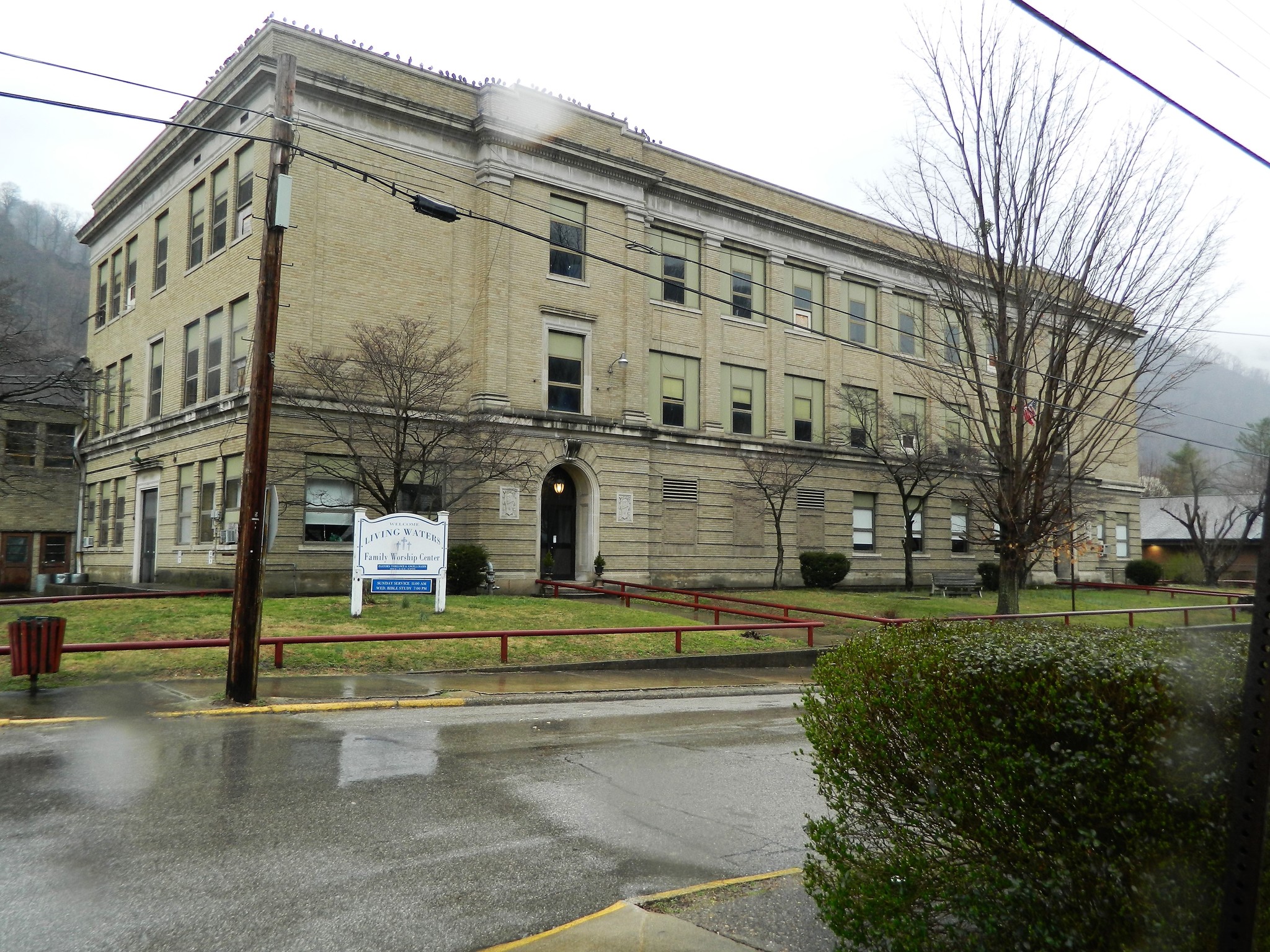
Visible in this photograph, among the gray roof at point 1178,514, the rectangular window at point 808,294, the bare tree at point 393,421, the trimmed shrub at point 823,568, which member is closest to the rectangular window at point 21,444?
the bare tree at point 393,421

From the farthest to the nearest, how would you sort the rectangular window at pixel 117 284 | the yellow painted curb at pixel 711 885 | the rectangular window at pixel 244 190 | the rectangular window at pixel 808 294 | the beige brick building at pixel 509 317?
the rectangular window at pixel 808 294, the rectangular window at pixel 117 284, the rectangular window at pixel 244 190, the beige brick building at pixel 509 317, the yellow painted curb at pixel 711 885

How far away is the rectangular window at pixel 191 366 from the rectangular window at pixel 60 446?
12300 mm

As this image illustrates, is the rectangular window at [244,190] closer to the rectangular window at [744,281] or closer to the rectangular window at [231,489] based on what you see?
A: the rectangular window at [231,489]

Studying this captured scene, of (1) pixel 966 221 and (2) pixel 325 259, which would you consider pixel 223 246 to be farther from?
(1) pixel 966 221

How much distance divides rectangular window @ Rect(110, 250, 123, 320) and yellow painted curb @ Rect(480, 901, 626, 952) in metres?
38.4

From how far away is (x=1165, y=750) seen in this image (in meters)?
3.33

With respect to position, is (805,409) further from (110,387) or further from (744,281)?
(110,387)

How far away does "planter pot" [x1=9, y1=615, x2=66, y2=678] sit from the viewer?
40.8 feet

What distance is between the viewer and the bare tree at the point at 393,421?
23578 mm

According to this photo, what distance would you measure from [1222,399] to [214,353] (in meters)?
26.9

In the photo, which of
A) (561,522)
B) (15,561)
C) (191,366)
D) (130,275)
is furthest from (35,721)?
(15,561)

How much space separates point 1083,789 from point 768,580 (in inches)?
1298

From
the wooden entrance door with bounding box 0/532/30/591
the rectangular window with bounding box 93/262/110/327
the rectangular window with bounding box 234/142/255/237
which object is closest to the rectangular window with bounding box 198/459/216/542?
the rectangular window with bounding box 234/142/255/237

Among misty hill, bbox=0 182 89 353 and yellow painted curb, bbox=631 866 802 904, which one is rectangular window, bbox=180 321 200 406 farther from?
yellow painted curb, bbox=631 866 802 904
